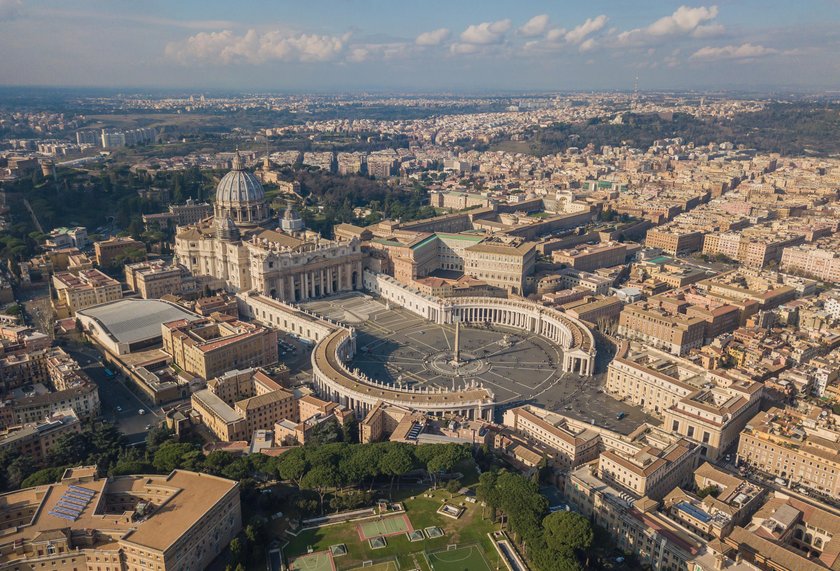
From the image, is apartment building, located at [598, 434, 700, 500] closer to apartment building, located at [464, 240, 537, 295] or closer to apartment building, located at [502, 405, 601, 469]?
apartment building, located at [502, 405, 601, 469]

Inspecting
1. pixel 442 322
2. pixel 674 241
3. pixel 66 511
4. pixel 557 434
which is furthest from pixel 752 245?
pixel 66 511

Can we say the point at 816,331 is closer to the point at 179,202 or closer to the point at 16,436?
the point at 16,436

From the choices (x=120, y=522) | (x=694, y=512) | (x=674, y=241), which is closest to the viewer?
(x=120, y=522)

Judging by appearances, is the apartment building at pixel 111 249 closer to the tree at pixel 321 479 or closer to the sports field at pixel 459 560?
the tree at pixel 321 479

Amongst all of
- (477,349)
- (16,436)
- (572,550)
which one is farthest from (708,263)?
(16,436)

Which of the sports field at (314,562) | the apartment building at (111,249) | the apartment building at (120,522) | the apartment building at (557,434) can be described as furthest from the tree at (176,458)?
the apartment building at (111,249)

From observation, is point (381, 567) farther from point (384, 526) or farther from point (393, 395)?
point (393, 395)
